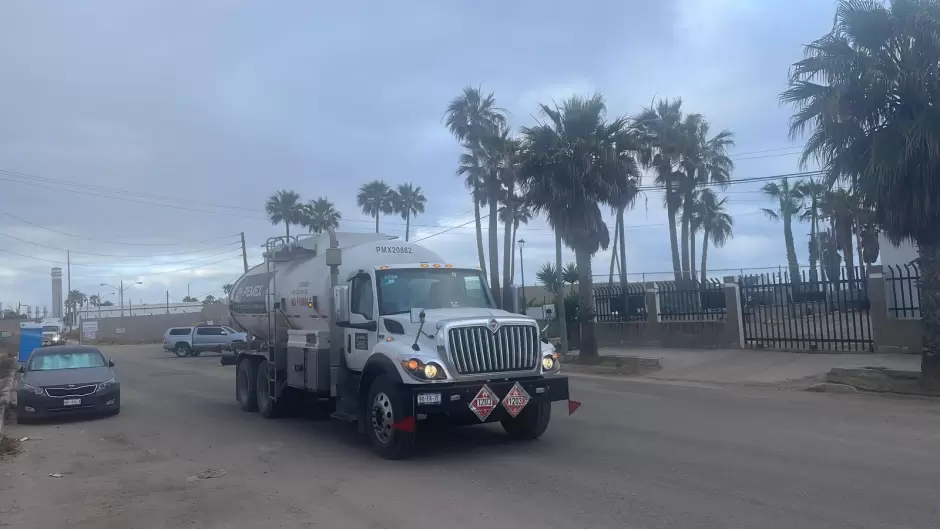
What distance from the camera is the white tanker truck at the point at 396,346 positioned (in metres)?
9.48

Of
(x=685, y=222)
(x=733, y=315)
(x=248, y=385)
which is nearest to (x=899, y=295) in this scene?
(x=733, y=315)

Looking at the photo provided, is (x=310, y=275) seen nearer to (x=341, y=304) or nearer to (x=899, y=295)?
(x=341, y=304)

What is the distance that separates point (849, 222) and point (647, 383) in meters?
32.0

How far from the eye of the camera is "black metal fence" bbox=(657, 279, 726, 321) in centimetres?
2253

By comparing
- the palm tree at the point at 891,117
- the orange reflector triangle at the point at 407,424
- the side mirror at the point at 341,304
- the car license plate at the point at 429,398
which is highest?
the palm tree at the point at 891,117

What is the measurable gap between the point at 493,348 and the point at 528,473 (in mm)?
1722

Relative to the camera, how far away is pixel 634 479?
820cm

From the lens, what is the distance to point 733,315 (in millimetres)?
21844

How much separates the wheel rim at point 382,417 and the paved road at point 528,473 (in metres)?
0.38

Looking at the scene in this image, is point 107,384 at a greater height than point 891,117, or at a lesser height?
lesser

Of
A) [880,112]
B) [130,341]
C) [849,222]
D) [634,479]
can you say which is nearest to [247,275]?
[634,479]

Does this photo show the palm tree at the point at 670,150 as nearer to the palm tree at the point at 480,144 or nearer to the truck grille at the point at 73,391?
the palm tree at the point at 480,144

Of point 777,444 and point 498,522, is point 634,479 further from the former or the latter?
point 777,444

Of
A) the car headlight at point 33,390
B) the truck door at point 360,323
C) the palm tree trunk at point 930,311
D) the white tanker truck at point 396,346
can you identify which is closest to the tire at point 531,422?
the white tanker truck at point 396,346
